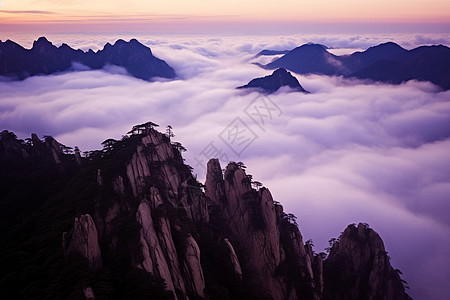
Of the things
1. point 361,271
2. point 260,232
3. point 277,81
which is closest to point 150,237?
point 260,232

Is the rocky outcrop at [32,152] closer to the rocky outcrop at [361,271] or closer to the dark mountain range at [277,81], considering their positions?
the rocky outcrop at [361,271]

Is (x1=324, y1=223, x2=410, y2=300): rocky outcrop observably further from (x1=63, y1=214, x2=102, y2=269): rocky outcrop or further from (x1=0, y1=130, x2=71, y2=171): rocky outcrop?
(x1=0, y1=130, x2=71, y2=171): rocky outcrop

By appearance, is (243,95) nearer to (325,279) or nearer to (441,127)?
(441,127)

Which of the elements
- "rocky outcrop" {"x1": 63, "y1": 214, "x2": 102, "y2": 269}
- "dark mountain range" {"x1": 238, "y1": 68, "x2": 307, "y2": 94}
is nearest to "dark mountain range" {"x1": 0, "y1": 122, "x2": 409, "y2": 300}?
"rocky outcrop" {"x1": 63, "y1": 214, "x2": 102, "y2": 269}

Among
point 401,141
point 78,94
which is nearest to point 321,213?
point 401,141

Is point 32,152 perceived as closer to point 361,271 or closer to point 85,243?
point 85,243

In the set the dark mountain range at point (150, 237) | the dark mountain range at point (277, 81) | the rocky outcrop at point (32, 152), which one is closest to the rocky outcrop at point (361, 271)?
the dark mountain range at point (150, 237)

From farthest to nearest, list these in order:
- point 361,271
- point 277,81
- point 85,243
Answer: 1. point 277,81
2. point 361,271
3. point 85,243
